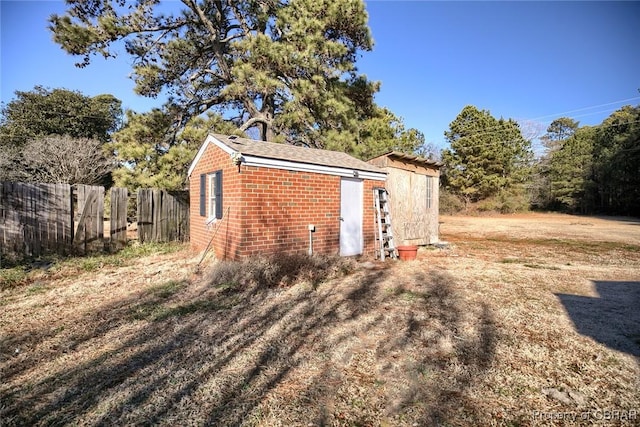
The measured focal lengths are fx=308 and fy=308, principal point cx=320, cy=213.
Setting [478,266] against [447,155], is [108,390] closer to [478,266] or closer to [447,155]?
[478,266]

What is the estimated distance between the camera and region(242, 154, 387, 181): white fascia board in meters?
6.43

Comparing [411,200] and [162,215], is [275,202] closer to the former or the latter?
[162,215]

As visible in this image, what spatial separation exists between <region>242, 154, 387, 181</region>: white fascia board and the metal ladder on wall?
447mm

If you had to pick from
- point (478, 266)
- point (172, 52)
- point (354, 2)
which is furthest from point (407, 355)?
point (172, 52)

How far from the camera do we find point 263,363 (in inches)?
120

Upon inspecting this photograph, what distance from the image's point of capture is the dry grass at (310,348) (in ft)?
7.88

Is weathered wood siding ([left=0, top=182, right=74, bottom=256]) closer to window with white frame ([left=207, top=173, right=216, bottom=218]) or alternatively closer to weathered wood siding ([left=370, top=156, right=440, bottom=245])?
window with white frame ([left=207, top=173, right=216, bottom=218])

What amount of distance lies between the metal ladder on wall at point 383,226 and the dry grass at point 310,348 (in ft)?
8.13

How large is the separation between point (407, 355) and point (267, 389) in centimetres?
149

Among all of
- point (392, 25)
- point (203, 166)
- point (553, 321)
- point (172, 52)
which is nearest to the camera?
point (553, 321)

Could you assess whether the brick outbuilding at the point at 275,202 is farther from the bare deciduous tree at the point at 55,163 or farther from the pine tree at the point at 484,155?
the pine tree at the point at 484,155

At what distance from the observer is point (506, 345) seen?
3.43 metres

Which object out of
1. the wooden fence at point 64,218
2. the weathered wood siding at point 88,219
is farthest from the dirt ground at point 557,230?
the weathered wood siding at point 88,219

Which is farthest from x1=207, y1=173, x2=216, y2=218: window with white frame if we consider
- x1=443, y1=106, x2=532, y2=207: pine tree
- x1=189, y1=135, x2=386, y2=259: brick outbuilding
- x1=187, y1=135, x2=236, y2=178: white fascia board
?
x1=443, y1=106, x2=532, y2=207: pine tree
